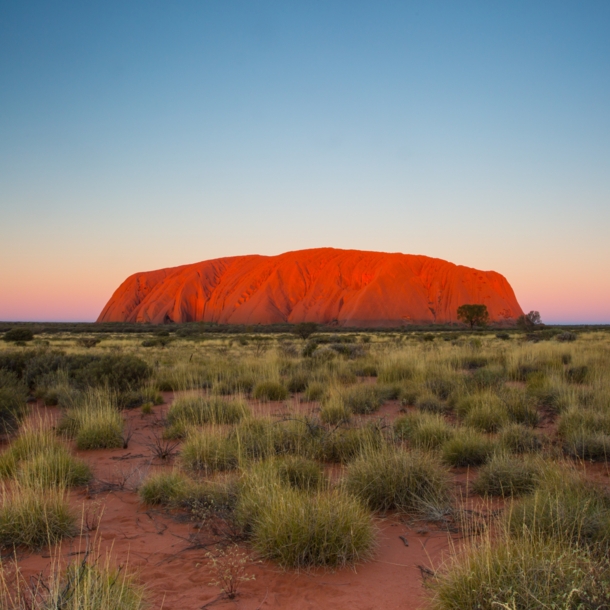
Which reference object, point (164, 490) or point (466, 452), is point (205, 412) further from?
point (466, 452)

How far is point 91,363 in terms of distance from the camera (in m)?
11.2

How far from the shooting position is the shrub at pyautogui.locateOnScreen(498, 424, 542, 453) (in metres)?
5.29

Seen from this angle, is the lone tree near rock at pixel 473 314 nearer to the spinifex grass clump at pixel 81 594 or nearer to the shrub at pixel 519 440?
the shrub at pixel 519 440

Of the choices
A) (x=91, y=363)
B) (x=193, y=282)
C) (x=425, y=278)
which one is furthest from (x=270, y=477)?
(x=193, y=282)

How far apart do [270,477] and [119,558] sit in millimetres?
1235

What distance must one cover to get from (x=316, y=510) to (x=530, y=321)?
4631cm

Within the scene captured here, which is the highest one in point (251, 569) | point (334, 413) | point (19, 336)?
point (19, 336)

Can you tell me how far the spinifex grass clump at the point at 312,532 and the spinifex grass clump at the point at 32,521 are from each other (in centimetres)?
146

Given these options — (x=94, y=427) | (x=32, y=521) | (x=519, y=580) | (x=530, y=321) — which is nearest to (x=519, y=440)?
(x=519, y=580)

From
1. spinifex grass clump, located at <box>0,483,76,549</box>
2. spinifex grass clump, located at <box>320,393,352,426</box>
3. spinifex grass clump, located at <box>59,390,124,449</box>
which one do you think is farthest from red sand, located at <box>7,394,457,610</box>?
spinifex grass clump, located at <box>320,393,352,426</box>

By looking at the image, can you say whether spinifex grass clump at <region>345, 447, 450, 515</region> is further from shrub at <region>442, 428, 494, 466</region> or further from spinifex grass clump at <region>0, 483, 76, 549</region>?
spinifex grass clump at <region>0, 483, 76, 549</region>

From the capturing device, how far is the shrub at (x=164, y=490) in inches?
165

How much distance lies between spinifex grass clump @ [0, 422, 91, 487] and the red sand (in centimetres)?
33

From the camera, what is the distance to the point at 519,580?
230 centimetres
